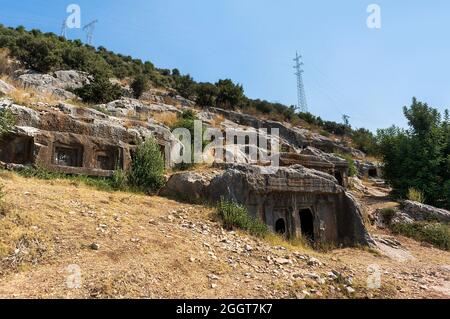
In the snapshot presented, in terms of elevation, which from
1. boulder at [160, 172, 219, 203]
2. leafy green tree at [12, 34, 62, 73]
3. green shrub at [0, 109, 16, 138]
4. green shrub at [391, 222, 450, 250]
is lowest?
green shrub at [391, 222, 450, 250]

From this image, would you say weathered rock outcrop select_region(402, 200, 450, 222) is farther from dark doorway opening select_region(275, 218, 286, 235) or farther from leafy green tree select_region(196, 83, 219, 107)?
leafy green tree select_region(196, 83, 219, 107)

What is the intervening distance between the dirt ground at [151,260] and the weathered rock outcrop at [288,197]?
1.20 m

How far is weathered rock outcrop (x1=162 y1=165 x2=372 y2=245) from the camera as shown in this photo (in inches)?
422

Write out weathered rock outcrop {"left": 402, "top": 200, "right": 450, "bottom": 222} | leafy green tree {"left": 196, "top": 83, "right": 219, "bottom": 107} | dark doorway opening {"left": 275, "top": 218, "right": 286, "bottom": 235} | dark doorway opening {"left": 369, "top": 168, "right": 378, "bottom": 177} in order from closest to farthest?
dark doorway opening {"left": 275, "top": 218, "right": 286, "bottom": 235}, weathered rock outcrop {"left": 402, "top": 200, "right": 450, "bottom": 222}, dark doorway opening {"left": 369, "top": 168, "right": 378, "bottom": 177}, leafy green tree {"left": 196, "top": 83, "right": 219, "bottom": 107}

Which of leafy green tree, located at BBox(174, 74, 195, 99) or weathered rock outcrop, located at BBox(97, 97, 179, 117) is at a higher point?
leafy green tree, located at BBox(174, 74, 195, 99)

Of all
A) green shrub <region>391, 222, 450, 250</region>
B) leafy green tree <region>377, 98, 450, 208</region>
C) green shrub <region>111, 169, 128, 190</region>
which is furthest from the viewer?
leafy green tree <region>377, 98, 450, 208</region>

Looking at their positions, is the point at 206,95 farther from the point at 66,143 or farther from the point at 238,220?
the point at 238,220

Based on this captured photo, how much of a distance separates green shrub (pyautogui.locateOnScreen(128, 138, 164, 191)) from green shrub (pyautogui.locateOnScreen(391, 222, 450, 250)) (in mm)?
9097

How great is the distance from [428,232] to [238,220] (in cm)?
824

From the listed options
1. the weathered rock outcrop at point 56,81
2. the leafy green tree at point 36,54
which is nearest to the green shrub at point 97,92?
the weathered rock outcrop at point 56,81

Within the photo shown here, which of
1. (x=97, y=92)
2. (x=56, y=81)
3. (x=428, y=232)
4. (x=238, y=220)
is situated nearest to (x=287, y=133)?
(x=97, y=92)

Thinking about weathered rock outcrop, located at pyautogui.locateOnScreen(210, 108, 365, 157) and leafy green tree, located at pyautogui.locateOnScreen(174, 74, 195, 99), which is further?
leafy green tree, located at pyautogui.locateOnScreen(174, 74, 195, 99)

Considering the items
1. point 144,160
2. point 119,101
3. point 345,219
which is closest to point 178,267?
point 144,160

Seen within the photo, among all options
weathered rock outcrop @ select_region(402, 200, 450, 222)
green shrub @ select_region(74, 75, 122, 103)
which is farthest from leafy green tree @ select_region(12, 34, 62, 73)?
weathered rock outcrop @ select_region(402, 200, 450, 222)
